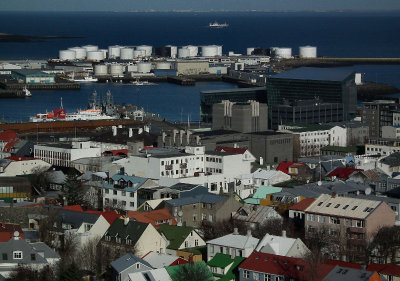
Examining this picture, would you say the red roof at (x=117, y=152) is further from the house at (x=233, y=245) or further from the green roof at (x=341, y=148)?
the house at (x=233, y=245)

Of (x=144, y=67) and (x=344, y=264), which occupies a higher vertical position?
(x=144, y=67)

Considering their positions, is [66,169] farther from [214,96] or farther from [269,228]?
[214,96]

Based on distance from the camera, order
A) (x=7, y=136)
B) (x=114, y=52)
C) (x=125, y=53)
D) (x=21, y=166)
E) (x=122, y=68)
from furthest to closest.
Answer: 1. (x=114, y=52)
2. (x=125, y=53)
3. (x=122, y=68)
4. (x=7, y=136)
5. (x=21, y=166)

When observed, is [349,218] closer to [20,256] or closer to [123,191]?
[123,191]

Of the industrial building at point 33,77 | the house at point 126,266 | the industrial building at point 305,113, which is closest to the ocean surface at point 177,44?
the industrial building at point 33,77

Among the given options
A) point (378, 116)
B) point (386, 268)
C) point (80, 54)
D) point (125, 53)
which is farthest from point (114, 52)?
point (386, 268)

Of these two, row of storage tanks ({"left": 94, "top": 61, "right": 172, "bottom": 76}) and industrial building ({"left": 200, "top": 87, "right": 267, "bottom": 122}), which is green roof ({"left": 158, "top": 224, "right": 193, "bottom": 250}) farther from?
row of storage tanks ({"left": 94, "top": 61, "right": 172, "bottom": 76})

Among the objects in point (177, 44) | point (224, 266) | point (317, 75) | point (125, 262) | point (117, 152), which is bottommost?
point (224, 266)

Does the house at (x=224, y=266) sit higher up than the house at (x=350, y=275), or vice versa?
the house at (x=350, y=275)
